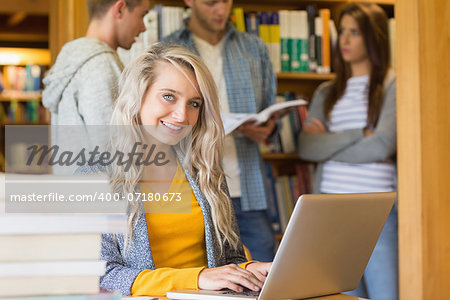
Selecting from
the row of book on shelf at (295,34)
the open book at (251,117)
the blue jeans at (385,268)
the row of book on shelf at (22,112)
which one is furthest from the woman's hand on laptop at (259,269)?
the row of book on shelf at (22,112)

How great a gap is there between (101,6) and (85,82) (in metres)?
0.31

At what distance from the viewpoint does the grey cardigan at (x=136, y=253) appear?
134cm

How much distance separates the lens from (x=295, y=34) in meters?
3.32

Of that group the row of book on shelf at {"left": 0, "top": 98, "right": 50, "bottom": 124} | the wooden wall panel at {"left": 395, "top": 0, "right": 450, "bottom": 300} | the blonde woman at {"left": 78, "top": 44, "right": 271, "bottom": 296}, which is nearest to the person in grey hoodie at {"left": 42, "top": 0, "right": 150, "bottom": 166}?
the blonde woman at {"left": 78, "top": 44, "right": 271, "bottom": 296}

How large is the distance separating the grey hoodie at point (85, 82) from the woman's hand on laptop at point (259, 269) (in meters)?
0.79

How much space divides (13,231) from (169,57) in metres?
1.09

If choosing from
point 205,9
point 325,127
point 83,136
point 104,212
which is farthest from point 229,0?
point 104,212

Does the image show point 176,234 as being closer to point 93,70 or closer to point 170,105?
point 170,105

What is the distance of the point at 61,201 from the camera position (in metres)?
0.73

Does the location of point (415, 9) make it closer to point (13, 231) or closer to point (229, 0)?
point (229, 0)

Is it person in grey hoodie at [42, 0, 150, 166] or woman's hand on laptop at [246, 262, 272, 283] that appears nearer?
woman's hand on laptop at [246, 262, 272, 283]

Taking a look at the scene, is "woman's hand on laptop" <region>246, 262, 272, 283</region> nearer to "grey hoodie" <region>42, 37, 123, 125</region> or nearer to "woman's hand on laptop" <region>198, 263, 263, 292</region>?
"woman's hand on laptop" <region>198, 263, 263, 292</region>

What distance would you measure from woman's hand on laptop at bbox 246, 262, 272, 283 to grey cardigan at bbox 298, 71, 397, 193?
54.2 inches

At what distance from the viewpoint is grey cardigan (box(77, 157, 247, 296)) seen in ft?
4.40
